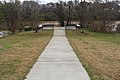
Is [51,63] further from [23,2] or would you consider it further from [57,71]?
[23,2]

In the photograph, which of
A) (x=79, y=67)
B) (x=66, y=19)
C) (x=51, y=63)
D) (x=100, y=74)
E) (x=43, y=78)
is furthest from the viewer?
(x=66, y=19)

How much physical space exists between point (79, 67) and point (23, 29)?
130 feet

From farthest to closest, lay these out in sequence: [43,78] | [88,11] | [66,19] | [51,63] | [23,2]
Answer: [66,19], [23,2], [88,11], [51,63], [43,78]

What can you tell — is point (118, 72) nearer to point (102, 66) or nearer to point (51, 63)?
point (102, 66)

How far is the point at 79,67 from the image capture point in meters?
9.18

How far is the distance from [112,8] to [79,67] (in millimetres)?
35966

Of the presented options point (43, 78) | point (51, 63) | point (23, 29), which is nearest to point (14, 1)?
point (23, 29)

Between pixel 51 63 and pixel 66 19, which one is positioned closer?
pixel 51 63

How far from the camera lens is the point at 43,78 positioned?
738 centimetres

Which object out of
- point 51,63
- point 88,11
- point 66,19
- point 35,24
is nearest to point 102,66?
point 51,63

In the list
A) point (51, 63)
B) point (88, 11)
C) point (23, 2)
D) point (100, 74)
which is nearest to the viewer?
point (100, 74)

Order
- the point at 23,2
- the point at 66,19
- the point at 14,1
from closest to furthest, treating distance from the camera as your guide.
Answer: the point at 14,1
the point at 23,2
the point at 66,19

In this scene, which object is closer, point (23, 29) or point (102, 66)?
point (102, 66)

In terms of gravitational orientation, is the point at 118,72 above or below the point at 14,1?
below
